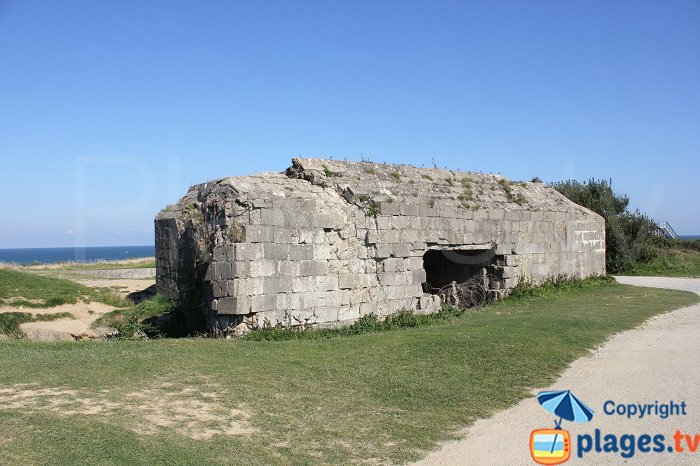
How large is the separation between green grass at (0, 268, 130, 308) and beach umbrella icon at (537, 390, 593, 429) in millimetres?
12239

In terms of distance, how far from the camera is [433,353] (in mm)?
9961

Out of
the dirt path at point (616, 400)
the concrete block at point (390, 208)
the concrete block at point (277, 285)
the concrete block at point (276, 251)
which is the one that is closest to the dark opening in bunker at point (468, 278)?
the concrete block at point (390, 208)

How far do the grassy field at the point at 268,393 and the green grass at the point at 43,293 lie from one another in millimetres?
4565

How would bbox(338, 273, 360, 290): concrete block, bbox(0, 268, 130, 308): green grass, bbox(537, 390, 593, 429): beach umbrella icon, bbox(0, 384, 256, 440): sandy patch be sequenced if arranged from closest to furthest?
bbox(0, 384, 256, 440): sandy patch
bbox(537, 390, 593, 429): beach umbrella icon
bbox(338, 273, 360, 290): concrete block
bbox(0, 268, 130, 308): green grass

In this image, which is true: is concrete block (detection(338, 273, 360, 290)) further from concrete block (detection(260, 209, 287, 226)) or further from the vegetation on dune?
the vegetation on dune

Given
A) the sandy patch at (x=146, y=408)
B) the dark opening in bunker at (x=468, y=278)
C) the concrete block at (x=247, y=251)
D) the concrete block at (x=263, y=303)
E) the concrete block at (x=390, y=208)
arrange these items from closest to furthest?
1. the sandy patch at (x=146, y=408)
2. the concrete block at (x=247, y=251)
3. the concrete block at (x=263, y=303)
4. the concrete block at (x=390, y=208)
5. the dark opening in bunker at (x=468, y=278)

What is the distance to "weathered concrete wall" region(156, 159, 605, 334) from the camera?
40.2 ft

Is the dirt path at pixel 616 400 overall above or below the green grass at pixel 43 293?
below

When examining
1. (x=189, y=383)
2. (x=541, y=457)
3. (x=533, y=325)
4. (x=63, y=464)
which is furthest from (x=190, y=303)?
(x=541, y=457)

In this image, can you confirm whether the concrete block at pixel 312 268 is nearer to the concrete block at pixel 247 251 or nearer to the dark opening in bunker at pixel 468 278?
the concrete block at pixel 247 251

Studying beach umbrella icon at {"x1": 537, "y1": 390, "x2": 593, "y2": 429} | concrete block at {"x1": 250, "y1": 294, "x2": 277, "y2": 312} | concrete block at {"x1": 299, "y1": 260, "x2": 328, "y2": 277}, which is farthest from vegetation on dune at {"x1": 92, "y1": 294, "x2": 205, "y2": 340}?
beach umbrella icon at {"x1": 537, "y1": 390, "x2": 593, "y2": 429}

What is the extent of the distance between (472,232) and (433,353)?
7393mm

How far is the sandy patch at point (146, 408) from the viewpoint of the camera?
6.40 meters

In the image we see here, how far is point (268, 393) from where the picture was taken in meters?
7.78
